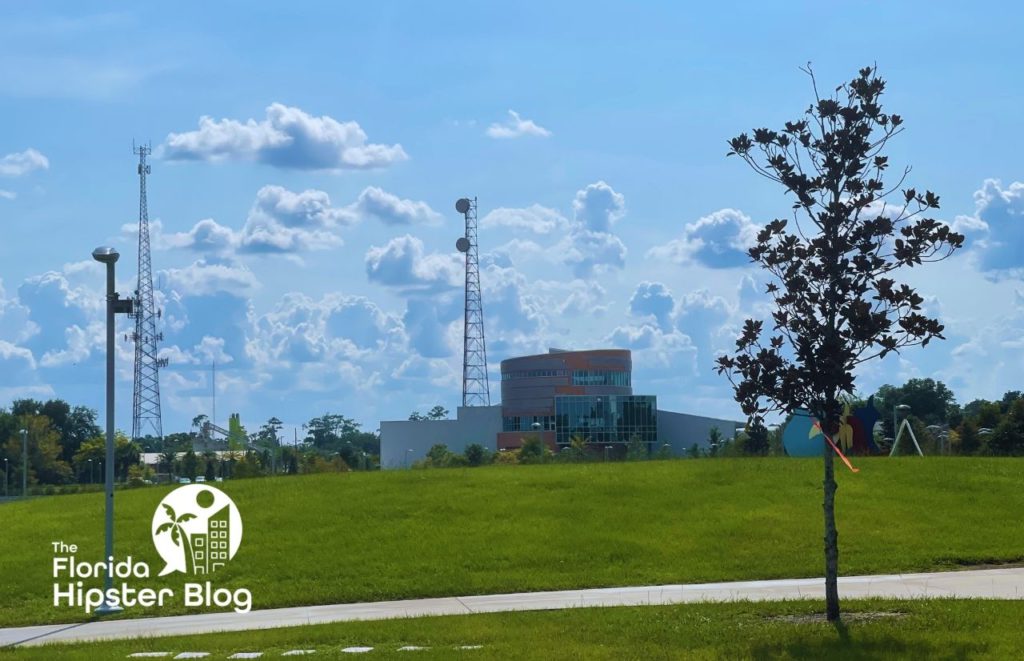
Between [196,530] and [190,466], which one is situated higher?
[196,530]

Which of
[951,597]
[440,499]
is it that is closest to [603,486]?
[440,499]

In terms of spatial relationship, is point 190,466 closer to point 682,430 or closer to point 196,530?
point 682,430

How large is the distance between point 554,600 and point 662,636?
5.20m

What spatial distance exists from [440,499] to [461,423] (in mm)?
78187

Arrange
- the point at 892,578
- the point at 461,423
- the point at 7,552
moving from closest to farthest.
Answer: the point at 892,578
the point at 7,552
the point at 461,423

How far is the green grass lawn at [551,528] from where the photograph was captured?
21781 millimetres

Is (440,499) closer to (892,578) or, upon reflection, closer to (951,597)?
(892,578)

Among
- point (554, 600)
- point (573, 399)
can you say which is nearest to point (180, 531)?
point (554, 600)

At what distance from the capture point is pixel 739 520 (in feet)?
82.4

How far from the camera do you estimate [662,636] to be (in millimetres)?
14328

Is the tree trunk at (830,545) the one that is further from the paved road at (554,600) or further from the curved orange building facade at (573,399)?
the curved orange building facade at (573,399)

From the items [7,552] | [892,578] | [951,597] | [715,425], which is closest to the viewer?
[951,597]

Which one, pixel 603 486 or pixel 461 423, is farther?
pixel 461 423

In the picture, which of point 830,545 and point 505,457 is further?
point 505,457
